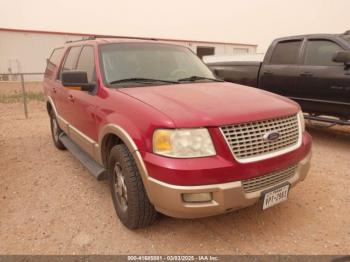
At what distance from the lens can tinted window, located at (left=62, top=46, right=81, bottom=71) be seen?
4355 millimetres

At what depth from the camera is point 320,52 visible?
18.4 feet

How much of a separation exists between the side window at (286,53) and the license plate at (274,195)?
13.1 ft

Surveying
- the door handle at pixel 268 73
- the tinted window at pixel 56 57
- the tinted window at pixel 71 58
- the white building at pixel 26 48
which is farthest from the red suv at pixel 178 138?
the white building at pixel 26 48

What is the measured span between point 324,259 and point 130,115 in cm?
207

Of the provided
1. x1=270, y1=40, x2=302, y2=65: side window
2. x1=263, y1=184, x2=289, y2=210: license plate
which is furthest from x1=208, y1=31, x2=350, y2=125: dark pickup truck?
x1=263, y1=184, x2=289, y2=210: license plate

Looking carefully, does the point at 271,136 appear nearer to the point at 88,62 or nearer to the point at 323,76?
the point at 88,62

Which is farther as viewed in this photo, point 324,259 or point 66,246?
point 66,246

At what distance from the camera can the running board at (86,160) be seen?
331 centimetres

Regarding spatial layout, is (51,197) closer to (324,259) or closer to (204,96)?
(204,96)

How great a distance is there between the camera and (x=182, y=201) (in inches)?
91.4

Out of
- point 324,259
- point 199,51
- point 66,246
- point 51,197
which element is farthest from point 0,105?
point 199,51

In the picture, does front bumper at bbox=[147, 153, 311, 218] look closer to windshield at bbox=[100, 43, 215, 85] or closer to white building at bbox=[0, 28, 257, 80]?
windshield at bbox=[100, 43, 215, 85]

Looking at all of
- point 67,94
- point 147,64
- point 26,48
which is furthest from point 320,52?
point 26,48

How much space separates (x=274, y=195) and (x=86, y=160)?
2321mm
